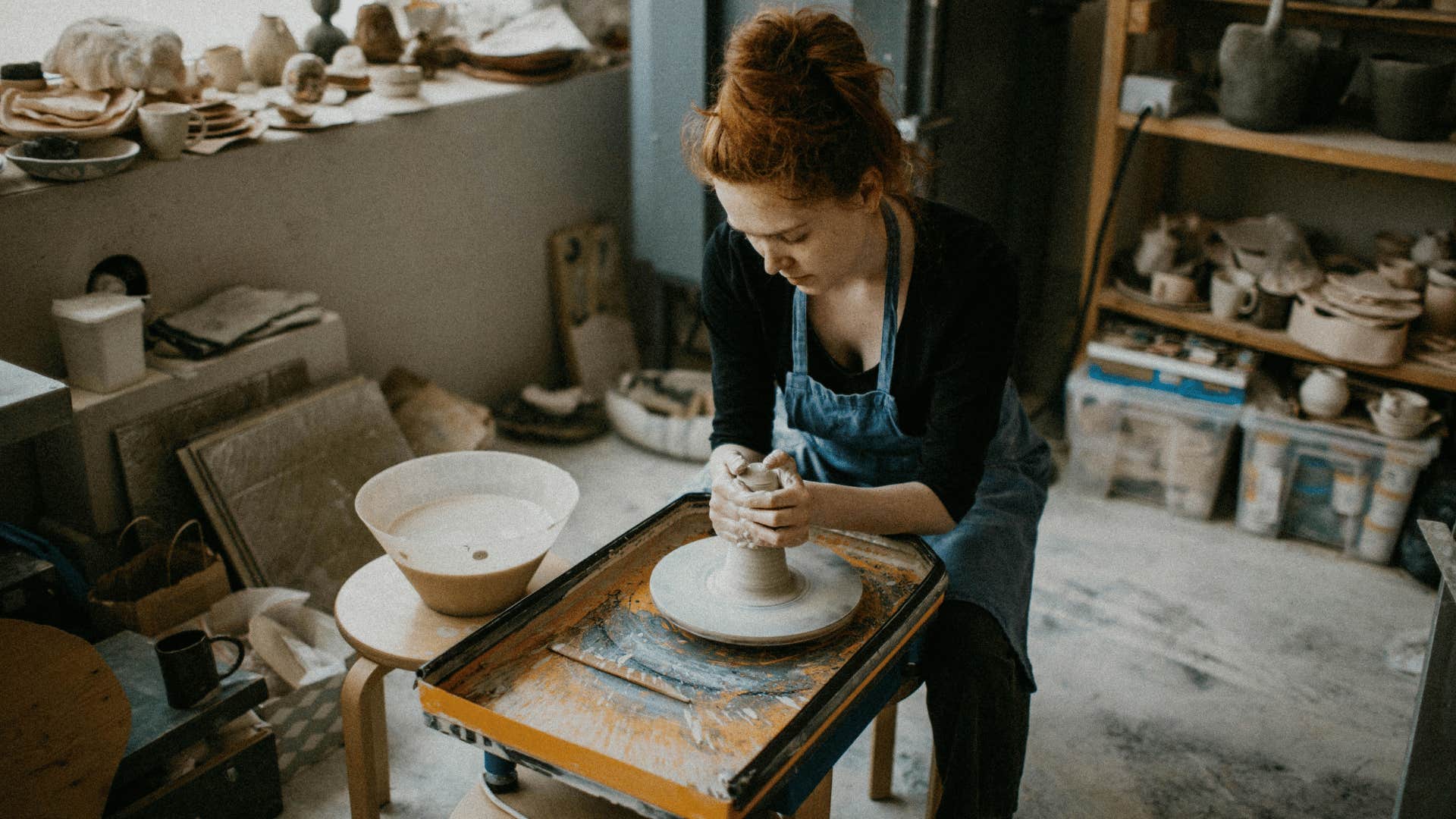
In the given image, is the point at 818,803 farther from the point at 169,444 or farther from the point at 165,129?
the point at 165,129

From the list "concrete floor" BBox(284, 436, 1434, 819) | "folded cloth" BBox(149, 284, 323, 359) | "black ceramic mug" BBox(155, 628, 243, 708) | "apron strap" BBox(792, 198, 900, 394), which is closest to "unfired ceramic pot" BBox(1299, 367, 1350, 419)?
"concrete floor" BBox(284, 436, 1434, 819)

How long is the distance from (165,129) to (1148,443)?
2.51 metres

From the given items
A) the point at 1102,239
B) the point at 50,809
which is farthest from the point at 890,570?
the point at 1102,239

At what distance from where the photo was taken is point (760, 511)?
1.44 metres

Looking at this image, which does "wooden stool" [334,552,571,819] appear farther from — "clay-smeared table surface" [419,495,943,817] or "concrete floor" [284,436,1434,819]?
"concrete floor" [284,436,1434,819]

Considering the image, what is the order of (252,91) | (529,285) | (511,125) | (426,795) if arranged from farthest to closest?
(529,285) < (511,125) < (252,91) < (426,795)

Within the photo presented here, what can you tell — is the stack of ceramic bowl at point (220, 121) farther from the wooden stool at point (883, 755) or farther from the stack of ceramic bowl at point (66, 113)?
the wooden stool at point (883, 755)

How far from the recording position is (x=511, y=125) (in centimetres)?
332

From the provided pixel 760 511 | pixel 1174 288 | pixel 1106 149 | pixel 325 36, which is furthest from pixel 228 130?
pixel 1174 288

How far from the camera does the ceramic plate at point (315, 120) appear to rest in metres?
2.76

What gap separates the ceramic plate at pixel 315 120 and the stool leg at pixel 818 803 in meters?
2.10

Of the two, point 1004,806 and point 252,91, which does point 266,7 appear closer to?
point 252,91

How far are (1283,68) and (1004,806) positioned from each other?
1997 millimetres

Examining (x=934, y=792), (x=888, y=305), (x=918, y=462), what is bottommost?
(x=934, y=792)
